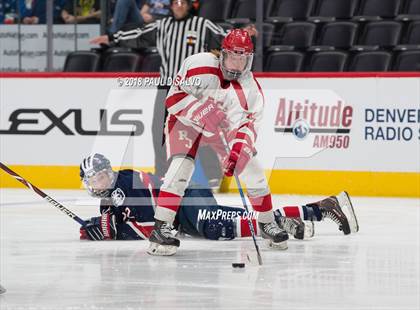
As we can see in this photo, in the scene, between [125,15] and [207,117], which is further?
[125,15]

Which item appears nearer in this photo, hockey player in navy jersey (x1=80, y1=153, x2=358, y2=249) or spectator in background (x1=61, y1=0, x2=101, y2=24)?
hockey player in navy jersey (x1=80, y1=153, x2=358, y2=249)

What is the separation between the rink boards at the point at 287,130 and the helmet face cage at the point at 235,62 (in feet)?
10.8

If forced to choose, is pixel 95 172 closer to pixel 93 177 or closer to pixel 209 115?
pixel 93 177

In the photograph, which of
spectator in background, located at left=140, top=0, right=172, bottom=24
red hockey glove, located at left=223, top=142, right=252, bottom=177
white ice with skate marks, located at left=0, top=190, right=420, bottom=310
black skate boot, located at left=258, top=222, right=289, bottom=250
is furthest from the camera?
spectator in background, located at left=140, top=0, right=172, bottom=24

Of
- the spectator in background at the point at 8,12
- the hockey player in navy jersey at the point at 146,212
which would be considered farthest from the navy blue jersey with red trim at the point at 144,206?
the spectator in background at the point at 8,12

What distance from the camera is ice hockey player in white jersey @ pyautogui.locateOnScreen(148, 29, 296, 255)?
614cm

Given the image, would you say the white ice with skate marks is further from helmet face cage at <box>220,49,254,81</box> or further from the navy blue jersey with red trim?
helmet face cage at <box>220,49,254,81</box>

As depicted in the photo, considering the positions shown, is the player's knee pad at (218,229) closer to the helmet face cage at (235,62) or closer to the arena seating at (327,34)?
the helmet face cage at (235,62)

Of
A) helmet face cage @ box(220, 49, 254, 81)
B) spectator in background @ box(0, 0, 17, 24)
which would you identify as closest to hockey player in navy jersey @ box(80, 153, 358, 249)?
helmet face cage @ box(220, 49, 254, 81)

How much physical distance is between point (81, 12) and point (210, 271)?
16.3 feet

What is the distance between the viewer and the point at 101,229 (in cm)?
669

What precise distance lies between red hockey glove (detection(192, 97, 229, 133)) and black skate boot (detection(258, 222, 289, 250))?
1.92 feet

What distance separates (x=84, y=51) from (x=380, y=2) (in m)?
2.69

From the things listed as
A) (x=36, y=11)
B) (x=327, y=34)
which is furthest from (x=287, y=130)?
(x=36, y=11)
